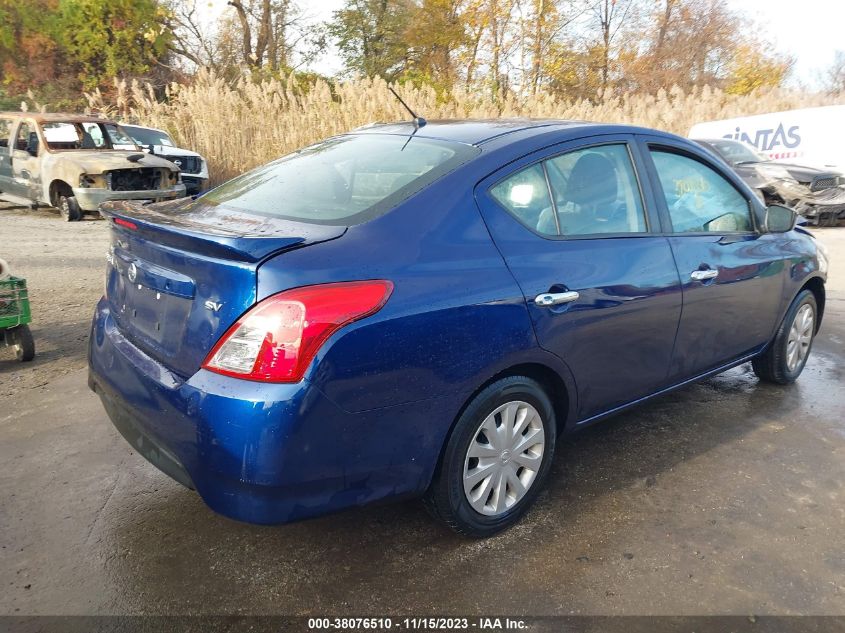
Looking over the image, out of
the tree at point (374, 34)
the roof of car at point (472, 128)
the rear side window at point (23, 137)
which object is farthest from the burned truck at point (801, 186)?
the tree at point (374, 34)

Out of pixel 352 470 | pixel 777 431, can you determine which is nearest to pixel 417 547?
pixel 352 470

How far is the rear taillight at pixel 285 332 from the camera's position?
82.0 inches

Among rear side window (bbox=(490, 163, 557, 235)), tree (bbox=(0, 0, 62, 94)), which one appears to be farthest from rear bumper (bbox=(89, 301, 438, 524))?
tree (bbox=(0, 0, 62, 94))

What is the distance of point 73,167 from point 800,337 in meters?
11.0

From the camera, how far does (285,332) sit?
2082 millimetres

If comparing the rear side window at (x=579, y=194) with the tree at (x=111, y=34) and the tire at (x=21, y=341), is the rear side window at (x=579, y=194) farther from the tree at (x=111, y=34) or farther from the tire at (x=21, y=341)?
the tree at (x=111, y=34)

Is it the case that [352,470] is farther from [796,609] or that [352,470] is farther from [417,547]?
[796,609]

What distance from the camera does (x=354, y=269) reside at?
2209mm

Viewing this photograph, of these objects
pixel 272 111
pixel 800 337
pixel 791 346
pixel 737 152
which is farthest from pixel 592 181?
pixel 272 111

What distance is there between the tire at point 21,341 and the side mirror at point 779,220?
16.1ft

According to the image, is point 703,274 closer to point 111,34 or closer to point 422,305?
point 422,305

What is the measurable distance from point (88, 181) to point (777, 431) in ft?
35.9

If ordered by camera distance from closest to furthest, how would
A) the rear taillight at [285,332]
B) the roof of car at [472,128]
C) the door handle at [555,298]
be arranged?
the rear taillight at [285,332], the door handle at [555,298], the roof of car at [472,128]

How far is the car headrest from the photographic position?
302cm
